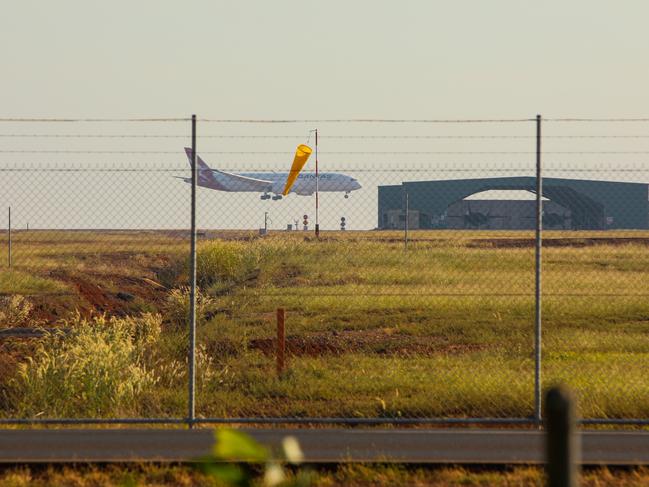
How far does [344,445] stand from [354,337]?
9.61 metres

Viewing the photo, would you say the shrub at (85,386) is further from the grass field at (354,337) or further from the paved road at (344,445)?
the paved road at (344,445)

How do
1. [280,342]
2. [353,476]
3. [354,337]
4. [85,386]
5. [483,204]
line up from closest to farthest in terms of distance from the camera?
[353,476] < [85,386] < [280,342] < [354,337] < [483,204]

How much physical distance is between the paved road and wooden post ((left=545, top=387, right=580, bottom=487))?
7.31 meters

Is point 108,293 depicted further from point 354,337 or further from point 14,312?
point 354,337

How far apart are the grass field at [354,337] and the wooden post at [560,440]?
9.88 meters

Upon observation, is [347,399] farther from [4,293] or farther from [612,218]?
[612,218]

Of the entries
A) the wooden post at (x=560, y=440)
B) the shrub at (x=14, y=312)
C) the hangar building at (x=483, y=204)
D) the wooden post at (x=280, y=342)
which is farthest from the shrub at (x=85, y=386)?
the hangar building at (x=483, y=204)

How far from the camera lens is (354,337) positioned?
787 inches

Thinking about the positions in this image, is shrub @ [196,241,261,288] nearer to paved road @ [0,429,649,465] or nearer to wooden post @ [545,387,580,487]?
paved road @ [0,429,649,465]

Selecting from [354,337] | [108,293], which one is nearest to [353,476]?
[354,337]

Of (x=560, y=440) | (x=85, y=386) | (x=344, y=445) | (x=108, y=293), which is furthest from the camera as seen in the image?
(x=108, y=293)

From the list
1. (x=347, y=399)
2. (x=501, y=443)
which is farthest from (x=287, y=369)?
(x=501, y=443)

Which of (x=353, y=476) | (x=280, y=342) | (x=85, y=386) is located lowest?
(x=353, y=476)

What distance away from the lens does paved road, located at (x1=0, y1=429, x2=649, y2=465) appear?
978cm
